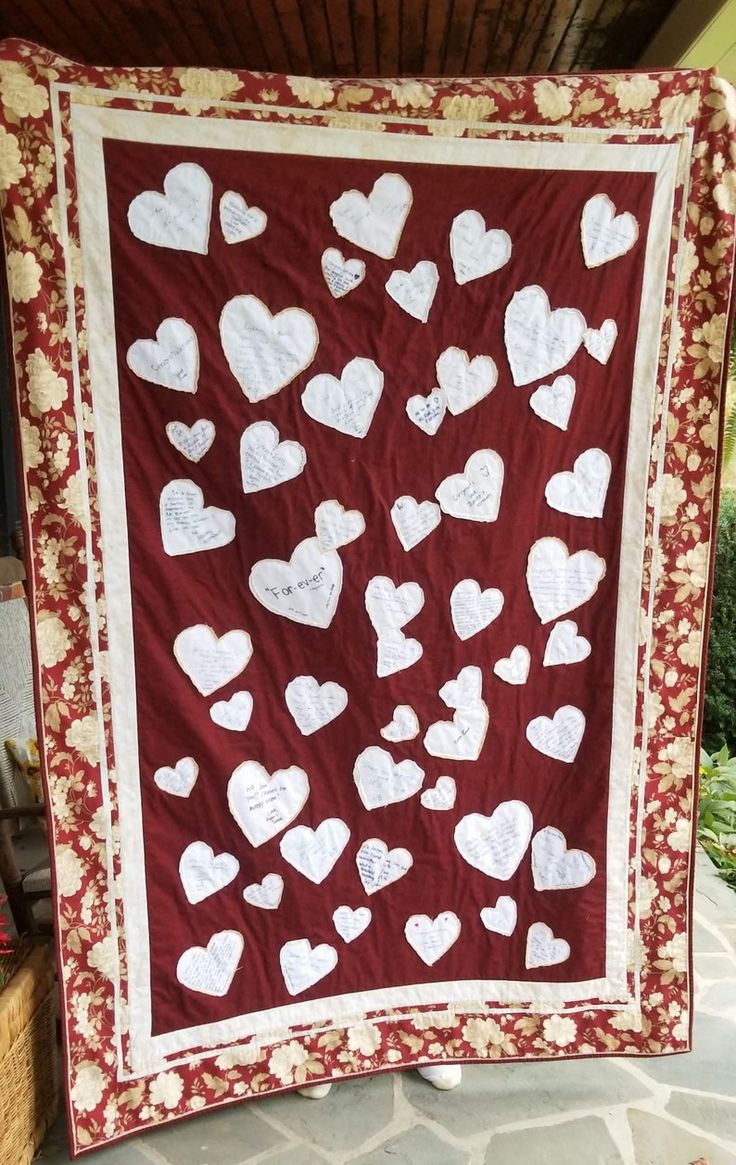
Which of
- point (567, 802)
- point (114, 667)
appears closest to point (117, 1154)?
point (114, 667)

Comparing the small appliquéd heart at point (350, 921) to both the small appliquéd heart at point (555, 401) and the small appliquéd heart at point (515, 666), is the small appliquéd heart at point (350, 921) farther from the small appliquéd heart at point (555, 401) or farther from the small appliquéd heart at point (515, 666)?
the small appliquéd heart at point (555, 401)

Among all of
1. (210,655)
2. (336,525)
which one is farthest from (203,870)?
(336,525)

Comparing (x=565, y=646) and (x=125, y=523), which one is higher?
(x=125, y=523)

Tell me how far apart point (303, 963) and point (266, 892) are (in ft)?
0.69

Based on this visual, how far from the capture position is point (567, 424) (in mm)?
2027

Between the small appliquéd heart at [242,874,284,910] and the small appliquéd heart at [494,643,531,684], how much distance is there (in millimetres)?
741

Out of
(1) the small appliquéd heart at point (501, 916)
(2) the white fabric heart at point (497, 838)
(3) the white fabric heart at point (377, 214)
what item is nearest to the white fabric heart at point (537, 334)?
(3) the white fabric heart at point (377, 214)

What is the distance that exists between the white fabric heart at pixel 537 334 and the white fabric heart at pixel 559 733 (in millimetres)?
843

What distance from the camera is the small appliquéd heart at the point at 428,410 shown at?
1.95 meters

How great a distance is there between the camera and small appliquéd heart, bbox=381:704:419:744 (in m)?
2.05

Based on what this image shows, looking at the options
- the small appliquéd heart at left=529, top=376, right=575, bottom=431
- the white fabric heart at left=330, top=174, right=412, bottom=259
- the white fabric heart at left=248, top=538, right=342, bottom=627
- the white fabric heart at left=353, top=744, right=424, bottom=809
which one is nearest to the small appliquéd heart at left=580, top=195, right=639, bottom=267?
the small appliquéd heart at left=529, top=376, right=575, bottom=431

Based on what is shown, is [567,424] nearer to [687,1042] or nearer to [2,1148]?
[687,1042]

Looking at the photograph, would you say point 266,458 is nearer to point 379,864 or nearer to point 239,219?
point 239,219

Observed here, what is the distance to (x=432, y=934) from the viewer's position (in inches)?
84.4
